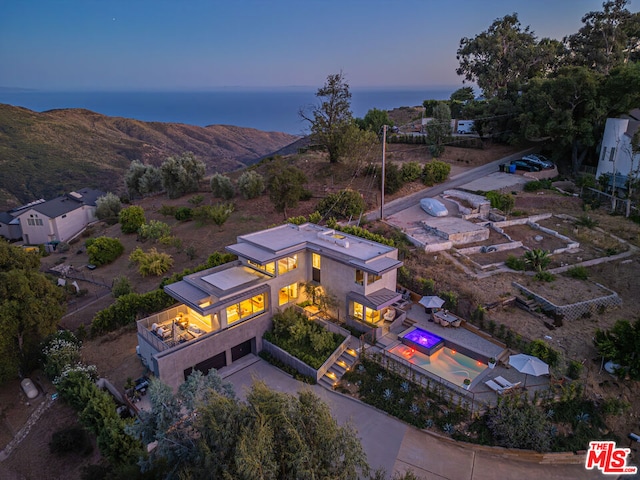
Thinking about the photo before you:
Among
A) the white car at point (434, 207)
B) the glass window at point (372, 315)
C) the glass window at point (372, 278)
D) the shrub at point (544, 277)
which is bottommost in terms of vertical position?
the glass window at point (372, 315)

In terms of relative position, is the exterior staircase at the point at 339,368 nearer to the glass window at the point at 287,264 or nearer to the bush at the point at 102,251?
the glass window at the point at 287,264

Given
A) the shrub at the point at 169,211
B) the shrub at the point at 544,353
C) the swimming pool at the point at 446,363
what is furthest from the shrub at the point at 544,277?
the shrub at the point at 169,211

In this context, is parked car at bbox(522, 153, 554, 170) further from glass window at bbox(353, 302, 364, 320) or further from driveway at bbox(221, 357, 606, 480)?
driveway at bbox(221, 357, 606, 480)

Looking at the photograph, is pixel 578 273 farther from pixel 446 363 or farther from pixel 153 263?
pixel 153 263

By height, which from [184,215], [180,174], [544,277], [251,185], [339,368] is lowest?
[339,368]

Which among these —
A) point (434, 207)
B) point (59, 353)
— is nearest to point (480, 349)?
point (434, 207)

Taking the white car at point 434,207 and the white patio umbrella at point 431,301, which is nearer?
the white patio umbrella at point 431,301

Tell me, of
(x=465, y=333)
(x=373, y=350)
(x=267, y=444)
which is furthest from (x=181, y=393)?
(x=465, y=333)
